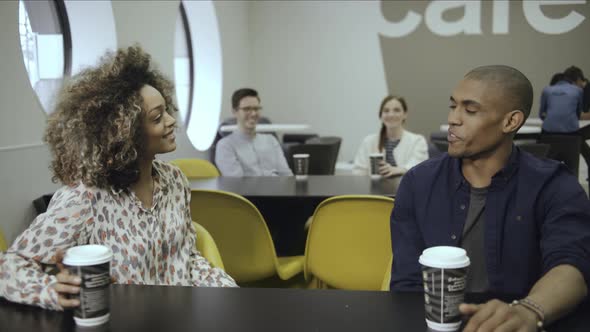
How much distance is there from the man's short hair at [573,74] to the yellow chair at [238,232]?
3799 millimetres

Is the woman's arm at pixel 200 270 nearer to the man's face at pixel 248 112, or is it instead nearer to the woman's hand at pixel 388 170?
the woman's hand at pixel 388 170

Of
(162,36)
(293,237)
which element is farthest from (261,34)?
(293,237)

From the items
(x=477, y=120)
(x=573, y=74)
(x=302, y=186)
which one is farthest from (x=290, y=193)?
(x=573, y=74)

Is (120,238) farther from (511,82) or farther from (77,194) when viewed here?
(511,82)

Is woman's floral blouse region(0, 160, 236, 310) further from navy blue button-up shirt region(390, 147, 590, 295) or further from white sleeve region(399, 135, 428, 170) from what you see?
white sleeve region(399, 135, 428, 170)

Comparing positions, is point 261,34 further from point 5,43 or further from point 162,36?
point 5,43

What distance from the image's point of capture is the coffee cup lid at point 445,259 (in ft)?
3.43

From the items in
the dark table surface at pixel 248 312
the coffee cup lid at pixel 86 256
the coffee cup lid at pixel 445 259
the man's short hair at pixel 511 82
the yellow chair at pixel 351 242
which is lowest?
the yellow chair at pixel 351 242

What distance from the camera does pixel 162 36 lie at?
5312mm

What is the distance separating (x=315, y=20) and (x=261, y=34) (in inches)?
29.3

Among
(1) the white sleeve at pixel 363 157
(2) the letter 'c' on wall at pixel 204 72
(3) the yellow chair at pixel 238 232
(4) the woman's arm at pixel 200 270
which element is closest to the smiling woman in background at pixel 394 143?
(1) the white sleeve at pixel 363 157

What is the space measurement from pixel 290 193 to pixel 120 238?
141 cm

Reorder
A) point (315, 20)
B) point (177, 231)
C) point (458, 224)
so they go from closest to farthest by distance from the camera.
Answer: point (458, 224), point (177, 231), point (315, 20)

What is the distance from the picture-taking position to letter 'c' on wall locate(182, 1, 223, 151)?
262 inches
